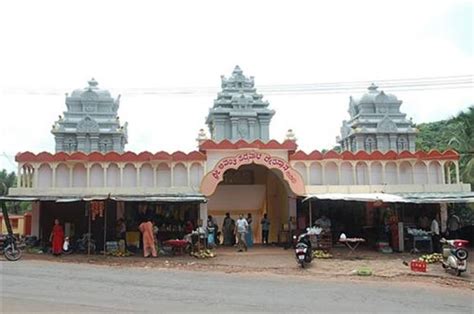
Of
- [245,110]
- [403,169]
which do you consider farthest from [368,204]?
[245,110]

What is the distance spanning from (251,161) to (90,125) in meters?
19.4

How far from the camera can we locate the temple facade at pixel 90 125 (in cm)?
3453

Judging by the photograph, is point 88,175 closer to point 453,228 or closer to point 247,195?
point 247,195

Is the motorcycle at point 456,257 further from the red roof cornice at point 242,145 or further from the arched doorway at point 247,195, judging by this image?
the arched doorway at point 247,195

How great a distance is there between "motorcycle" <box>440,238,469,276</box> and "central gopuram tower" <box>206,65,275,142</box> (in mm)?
20906

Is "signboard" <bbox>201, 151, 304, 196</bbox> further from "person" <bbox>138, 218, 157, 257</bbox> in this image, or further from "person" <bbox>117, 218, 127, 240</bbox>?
"person" <bbox>117, 218, 127, 240</bbox>

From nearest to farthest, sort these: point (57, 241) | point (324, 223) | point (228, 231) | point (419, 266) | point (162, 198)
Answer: point (419, 266), point (57, 241), point (162, 198), point (324, 223), point (228, 231)

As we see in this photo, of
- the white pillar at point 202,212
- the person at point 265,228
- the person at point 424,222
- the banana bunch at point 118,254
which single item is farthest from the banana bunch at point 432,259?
the banana bunch at point 118,254

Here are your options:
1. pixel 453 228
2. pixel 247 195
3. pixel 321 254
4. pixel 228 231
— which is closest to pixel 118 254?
pixel 228 231

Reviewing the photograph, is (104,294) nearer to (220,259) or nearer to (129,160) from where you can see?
(220,259)

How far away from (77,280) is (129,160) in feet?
26.9

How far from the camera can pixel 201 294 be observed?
9930mm

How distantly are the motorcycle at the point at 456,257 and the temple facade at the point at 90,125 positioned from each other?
25.6m

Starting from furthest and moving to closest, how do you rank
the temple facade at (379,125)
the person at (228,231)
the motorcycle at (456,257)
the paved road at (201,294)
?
the temple facade at (379,125)
the person at (228,231)
the motorcycle at (456,257)
the paved road at (201,294)
